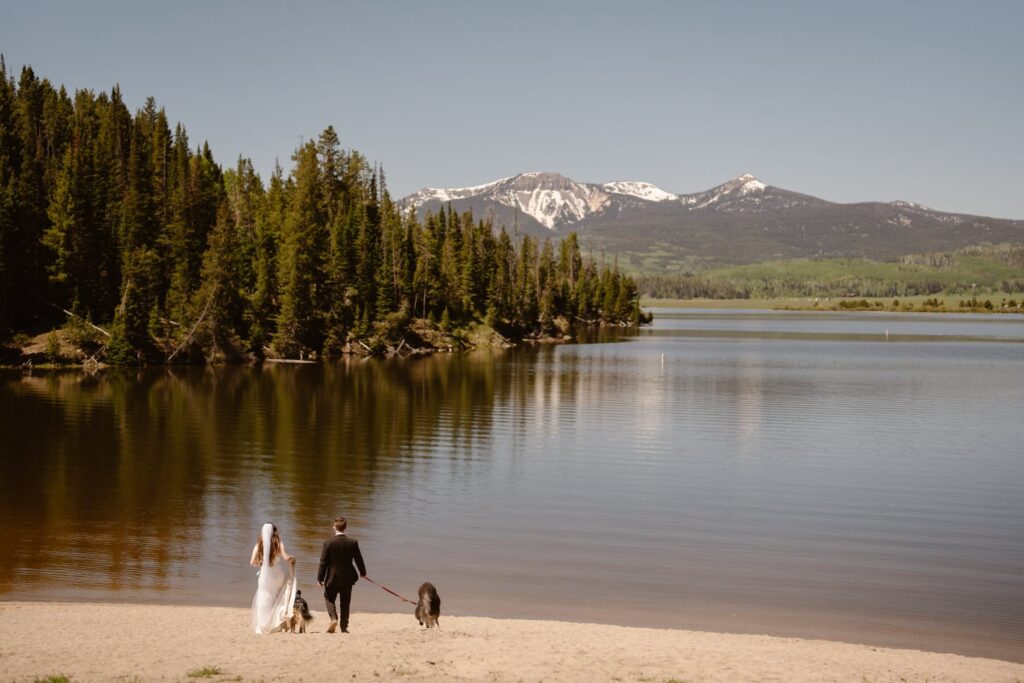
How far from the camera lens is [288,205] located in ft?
413

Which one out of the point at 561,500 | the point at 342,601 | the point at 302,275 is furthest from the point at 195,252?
the point at 342,601

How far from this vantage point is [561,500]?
120 feet

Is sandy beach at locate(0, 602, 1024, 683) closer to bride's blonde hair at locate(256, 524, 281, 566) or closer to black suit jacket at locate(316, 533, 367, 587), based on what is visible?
black suit jacket at locate(316, 533, 367, 587)

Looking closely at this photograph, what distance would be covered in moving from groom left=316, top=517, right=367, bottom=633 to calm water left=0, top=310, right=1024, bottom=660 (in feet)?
11.6

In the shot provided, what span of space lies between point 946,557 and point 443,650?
17602 mm

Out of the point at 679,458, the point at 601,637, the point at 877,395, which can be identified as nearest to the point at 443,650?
the point at 601,637

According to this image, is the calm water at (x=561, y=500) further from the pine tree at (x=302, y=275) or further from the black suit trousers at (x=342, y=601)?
the pine tree at (x=302, y=275)

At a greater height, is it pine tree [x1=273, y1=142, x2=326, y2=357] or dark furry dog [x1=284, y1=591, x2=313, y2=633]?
pine tree [x1=273, y1=142, x2=326, y2=357]

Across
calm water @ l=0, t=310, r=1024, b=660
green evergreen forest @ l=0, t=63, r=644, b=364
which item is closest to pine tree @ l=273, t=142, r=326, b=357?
green evergreen forest @ l=0, t=63, r=644, b=364

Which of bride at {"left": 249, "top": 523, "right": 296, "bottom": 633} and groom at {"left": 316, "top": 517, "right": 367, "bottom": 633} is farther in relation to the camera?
groom at {"left": 316, "top": 517, "right": 367, "bottom": 633}

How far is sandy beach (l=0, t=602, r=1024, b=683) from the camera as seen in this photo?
16375mm

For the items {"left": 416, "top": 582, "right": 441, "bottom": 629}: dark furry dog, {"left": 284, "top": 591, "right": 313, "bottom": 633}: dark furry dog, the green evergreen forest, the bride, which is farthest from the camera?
the green evergreen forest

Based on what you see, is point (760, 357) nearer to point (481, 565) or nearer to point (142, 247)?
point (142, 247)

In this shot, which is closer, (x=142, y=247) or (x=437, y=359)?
(x=142, y=247)
